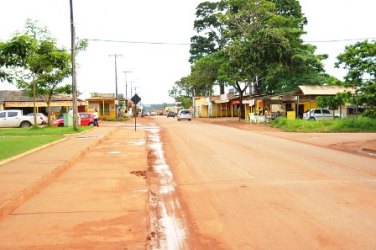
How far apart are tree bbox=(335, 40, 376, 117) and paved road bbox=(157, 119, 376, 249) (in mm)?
10580

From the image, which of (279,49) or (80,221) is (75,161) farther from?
(279,49)

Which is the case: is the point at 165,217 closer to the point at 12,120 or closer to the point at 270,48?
the point at 12,120

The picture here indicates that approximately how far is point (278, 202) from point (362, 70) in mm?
19365

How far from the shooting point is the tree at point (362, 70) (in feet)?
79.9

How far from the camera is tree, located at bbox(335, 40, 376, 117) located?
24.4 m

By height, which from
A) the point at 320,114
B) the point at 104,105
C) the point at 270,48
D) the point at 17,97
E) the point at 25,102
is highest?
the point at 270,48

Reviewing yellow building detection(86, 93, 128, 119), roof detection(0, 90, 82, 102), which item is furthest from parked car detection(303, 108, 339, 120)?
yellow building detection(86, 93, 128, 119)

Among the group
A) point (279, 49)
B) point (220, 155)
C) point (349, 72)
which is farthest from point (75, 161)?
point (279, 49)

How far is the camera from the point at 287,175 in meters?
11.2

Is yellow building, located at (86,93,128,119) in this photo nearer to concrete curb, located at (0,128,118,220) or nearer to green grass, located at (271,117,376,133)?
green grass, located at (271,117,376,133)

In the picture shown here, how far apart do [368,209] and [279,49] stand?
4046 cm

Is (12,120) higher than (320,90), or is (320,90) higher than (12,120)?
(320,90)

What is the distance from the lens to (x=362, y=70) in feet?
82.4

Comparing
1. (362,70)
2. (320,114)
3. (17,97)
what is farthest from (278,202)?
(17,97)
